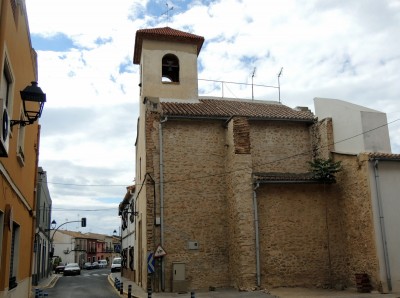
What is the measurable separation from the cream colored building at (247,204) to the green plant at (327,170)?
0.27 m

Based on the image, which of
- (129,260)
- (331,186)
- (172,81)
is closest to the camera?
(331,186)

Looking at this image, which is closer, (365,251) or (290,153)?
(365,251)

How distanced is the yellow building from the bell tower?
1046cm

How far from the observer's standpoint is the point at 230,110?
20.9m

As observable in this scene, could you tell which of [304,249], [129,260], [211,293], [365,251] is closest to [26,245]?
[211,293]

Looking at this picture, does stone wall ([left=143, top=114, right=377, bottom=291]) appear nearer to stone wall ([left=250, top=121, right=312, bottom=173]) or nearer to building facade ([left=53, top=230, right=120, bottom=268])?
stone wall ([left=250, top=121, right=312, bottom=173])

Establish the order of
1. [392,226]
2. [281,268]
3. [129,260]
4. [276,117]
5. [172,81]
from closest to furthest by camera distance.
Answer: [392,226] → [281,268] → [276,117] → [172,81] → [129,260]

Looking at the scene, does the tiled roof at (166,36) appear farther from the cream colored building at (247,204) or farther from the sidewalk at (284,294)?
the sidewalk at (284,294)

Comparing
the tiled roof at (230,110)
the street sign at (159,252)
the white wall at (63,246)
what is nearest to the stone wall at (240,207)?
the tiled roof at (230,110)

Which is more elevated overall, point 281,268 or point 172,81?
point 172,81

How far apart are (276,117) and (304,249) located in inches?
242

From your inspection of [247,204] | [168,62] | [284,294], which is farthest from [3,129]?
[168,62]

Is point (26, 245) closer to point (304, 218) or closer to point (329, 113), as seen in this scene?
point (304, 218)

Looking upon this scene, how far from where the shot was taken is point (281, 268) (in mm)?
17719
